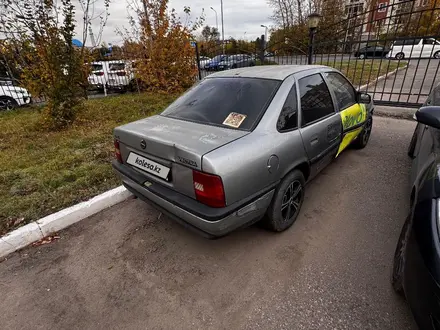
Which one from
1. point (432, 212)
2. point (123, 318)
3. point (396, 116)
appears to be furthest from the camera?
point (396, 116)

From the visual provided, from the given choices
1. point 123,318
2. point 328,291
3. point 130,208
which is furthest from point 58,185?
point 328,291

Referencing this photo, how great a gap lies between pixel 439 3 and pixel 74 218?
27.0 m

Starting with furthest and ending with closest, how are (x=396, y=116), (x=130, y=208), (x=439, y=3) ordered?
(x=439, y=3), (x=396, y=116), (x=130, y=208)

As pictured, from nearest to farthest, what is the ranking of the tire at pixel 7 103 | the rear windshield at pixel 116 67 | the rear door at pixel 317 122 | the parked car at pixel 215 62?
the rear door at pixel 317 122 → the tire at pixel 7 103 → the parked car at pixel 215 62 → the rear windshield at pixel 116 67

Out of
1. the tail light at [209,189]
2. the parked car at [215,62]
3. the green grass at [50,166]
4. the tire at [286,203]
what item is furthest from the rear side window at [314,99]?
the parked car at [215,62]

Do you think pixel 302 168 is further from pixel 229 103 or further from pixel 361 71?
pixel 361 71

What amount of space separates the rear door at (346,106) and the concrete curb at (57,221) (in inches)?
112

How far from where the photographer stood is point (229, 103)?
2299 mm

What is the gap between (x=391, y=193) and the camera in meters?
2.97

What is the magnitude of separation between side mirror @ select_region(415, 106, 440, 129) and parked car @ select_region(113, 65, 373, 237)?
0.85 m

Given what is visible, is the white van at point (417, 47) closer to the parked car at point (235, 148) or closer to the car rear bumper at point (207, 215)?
the parked car at point (235, 148)

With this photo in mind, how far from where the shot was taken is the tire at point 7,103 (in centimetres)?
820

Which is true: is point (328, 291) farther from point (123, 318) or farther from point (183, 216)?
point (123, 318)

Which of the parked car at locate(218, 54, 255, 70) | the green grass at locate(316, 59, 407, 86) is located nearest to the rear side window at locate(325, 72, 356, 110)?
the green grass at locate(316, 59, 407, 86)
